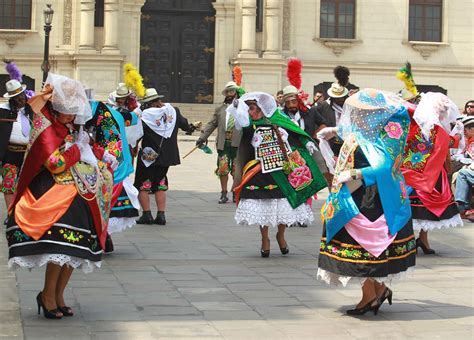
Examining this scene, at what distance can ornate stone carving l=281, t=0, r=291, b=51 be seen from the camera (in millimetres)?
38125

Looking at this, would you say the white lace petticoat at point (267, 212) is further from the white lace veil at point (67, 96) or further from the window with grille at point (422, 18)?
the window with grille at point (422, 18)

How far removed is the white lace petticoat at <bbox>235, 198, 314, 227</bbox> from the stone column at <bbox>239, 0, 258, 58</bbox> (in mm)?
25654

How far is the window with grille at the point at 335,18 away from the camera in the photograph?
38.9 m

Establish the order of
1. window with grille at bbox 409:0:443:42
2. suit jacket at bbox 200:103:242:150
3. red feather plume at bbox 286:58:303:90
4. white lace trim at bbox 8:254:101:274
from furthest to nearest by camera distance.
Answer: window with grille at bbox 409:0:443:42 → suit jacket at bbox 200:103:242:150 → red feather plume at bbox 286:58:303:90 → white lace trim at bbox 8:254:101:274

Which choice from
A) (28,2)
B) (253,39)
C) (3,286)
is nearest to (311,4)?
(253,39)

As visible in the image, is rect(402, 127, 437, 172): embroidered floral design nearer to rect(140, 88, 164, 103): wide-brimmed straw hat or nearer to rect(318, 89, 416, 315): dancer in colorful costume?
rect(318, 89, 416, 315): dancer in colorful costume

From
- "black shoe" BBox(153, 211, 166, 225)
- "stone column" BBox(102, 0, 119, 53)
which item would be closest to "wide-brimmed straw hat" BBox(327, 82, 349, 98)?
"black shoe" BBox(153, 211, 166, 225)

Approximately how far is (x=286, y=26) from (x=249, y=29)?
5.48 feet

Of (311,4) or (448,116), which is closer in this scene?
(448,116)

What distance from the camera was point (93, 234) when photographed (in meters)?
8.32

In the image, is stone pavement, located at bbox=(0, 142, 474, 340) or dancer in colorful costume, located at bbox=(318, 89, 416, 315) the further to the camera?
dancer in colorful costume, located at bbox=(318, 89, 416, 315)

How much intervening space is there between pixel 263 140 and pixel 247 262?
125 centimetres

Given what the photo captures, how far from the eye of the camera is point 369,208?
857cm

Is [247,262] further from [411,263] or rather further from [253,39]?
[253,39]
